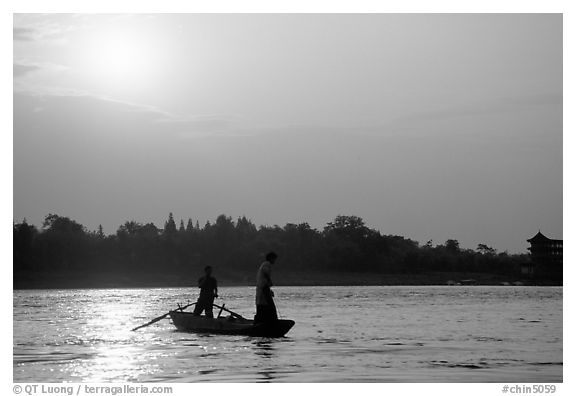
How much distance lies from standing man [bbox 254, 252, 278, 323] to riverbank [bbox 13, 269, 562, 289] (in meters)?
91.7

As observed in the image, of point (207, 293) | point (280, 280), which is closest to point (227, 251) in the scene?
point (280, 280)

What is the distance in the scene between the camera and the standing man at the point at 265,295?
98.1 feet

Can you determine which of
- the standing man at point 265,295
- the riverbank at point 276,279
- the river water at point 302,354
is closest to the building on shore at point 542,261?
the riverbank at point 276,279

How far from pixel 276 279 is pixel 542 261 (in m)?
42.9

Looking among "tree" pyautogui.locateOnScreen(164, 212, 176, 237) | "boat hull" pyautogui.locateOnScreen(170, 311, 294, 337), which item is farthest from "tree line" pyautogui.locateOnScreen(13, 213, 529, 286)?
"boat hull" pyautogui.locateOnScreen(170, 311, 294, 337)

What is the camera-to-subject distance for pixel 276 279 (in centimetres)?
15525

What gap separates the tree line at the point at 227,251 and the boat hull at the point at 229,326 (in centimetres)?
6969

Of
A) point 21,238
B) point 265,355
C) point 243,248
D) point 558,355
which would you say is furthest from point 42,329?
point 243,248

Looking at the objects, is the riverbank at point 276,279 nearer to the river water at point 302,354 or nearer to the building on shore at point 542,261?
the building on shore at point 542,261

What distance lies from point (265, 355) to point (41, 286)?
10128cm
